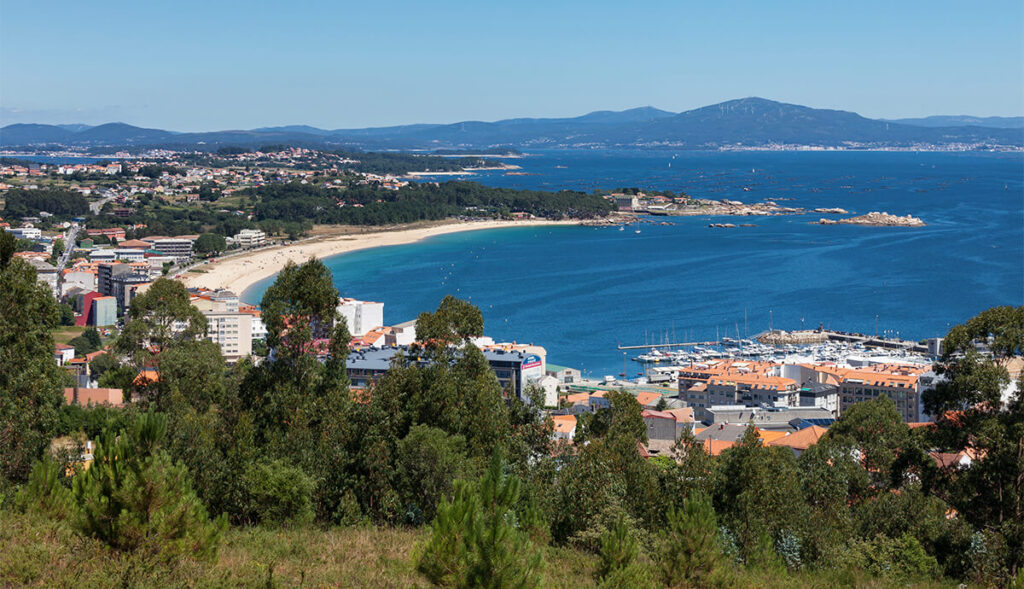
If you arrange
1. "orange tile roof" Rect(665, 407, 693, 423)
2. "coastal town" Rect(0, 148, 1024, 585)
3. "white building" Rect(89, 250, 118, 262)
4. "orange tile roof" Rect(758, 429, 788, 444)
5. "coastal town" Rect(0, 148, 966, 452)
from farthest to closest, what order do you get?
"white building" Rect(89, 250, 118, 262), "coastal town" Rect(0, 148, 966, 452), "orange tile roof" Rect(665, 407, 693, 423), "orange tile roof" Rect(758, 429, 788, 444), "coastal town" Rect(0, 148, 1024, 585)

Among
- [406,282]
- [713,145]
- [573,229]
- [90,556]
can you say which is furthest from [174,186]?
[713,145]

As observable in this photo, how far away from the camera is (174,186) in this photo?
179 feet

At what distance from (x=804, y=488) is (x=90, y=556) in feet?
16.6

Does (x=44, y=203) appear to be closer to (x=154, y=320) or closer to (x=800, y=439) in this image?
(x=154, y=320)

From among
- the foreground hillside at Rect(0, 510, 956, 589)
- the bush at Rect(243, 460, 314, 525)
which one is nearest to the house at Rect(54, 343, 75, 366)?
the bush at Rect(243, 460, 314, 525)

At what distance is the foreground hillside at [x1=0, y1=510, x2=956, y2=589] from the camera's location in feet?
11.6

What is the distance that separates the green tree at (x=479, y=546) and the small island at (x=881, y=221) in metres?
44.2

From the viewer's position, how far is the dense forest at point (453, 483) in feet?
12.1

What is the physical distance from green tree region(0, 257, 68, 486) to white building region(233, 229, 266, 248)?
30124 mm

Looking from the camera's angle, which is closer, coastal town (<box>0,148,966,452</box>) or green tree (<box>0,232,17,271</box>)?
green tree (<box>0,232,17,271</box>)

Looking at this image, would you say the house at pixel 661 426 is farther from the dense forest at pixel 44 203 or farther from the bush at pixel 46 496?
the dense forest at pixel 44 203

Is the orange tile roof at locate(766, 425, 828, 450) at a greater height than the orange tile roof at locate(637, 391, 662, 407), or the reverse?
the orange tile roof at locate(766, 425, 828, 450)

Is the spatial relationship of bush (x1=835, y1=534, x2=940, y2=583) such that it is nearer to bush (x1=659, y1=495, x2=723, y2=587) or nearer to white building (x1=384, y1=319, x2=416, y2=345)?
bush (x1=659, y1=495, x2=723, y2=587)

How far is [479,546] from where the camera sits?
11.1ft
